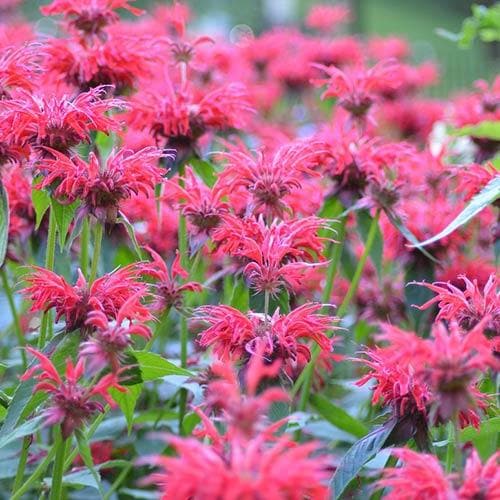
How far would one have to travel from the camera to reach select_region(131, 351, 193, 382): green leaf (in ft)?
2.90

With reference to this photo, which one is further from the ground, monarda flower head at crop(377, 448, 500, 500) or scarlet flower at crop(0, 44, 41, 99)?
scarlet flower at crop(0, 44, 41, 99)

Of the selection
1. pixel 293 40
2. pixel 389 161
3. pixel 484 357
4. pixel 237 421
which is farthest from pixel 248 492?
pixel 293 40

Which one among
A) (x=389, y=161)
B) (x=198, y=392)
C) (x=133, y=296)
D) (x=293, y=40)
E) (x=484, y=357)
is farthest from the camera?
(x=293, y=40)

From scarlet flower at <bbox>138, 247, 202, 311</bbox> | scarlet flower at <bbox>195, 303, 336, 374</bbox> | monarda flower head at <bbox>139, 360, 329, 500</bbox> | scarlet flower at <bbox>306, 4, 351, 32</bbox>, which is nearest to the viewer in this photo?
monarda flower head at <bbox>139, 360, 329, 500</bbox>

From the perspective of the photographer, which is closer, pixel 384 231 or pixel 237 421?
pixel 237 421

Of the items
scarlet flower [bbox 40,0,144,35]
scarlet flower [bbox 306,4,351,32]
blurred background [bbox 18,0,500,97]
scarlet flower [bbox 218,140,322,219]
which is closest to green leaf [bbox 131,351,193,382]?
scarlet flower [bbox 218,140,322,219]

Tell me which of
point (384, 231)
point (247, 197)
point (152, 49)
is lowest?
point (384, 231)

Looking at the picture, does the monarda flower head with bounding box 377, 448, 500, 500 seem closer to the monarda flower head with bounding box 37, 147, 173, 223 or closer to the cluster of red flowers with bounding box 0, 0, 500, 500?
the cluster of red flowers with bounding box 0, 0, 500, 500

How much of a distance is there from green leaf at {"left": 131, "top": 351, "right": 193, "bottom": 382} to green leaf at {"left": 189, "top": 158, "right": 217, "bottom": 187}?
339mm

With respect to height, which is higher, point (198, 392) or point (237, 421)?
→ point (237, 421)

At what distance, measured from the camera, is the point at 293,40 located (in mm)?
2400

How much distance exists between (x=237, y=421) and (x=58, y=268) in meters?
0.54

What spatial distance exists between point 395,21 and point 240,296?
7.82 metres

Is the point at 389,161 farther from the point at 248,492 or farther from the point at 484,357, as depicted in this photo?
the point at 248,492
